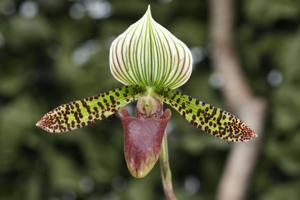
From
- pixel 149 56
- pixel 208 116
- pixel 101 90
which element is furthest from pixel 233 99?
pixel 149 56

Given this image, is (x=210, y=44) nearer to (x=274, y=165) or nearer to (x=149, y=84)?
(x=274, y=165)

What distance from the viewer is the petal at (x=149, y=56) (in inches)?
45.7

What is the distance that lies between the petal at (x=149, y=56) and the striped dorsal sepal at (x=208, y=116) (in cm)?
5

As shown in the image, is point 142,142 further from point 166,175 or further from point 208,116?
point 208,116

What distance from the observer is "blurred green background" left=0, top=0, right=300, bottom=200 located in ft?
6.92

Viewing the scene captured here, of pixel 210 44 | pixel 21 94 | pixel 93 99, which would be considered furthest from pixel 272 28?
pixel 93 99

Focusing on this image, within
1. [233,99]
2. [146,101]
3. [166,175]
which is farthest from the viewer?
[233,99]

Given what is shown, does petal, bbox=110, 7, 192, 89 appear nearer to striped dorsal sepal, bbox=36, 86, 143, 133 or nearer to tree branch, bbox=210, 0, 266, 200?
striped dorsal sepal, bbox=36, 86, 143, 133

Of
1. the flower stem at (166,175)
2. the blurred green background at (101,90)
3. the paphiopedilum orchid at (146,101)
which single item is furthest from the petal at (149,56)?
the blurred green background at (101,90)

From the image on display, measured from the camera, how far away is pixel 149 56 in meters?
1.18

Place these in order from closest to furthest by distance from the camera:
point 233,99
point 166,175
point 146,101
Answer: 1. point 166,175
2. point 146,101
3. point 233,99

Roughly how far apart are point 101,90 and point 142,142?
1.09 metres

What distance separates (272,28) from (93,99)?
107 centimetres

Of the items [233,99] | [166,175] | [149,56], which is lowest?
[233,99]
